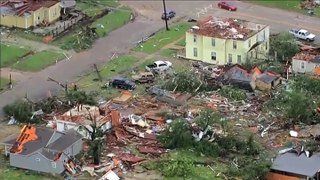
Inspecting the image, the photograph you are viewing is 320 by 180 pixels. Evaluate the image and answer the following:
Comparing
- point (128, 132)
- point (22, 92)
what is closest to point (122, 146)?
point (128, 132)

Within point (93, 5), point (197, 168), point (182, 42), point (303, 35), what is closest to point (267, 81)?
point (303, 35)

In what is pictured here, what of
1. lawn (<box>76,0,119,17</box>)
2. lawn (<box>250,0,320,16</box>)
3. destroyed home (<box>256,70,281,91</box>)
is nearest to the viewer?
destroyed home (<box>256,70,281,91</box>)

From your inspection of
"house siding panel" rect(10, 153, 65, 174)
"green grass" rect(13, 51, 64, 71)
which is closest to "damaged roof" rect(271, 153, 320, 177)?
"house siding panel" rect(10, 153, 65, 174)

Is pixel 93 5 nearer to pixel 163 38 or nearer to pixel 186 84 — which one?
pixel 163 38

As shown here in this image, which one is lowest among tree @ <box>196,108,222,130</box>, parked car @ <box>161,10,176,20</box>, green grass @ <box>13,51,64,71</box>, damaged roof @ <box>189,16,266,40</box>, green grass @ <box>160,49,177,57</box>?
green grass @ <box>13,51,64,71</box>

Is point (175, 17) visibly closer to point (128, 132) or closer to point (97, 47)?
point (97, 47)

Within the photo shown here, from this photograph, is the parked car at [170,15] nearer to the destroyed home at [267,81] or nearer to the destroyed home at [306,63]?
the destroyed home at [306,63]

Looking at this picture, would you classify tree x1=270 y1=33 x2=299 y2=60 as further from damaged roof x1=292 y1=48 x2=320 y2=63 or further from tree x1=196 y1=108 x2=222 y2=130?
tree x1=196 y1=108 x2=222 y2=130

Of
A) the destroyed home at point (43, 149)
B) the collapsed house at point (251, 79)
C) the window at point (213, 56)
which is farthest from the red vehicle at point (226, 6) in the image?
the destroyed home at point (43, 149)
